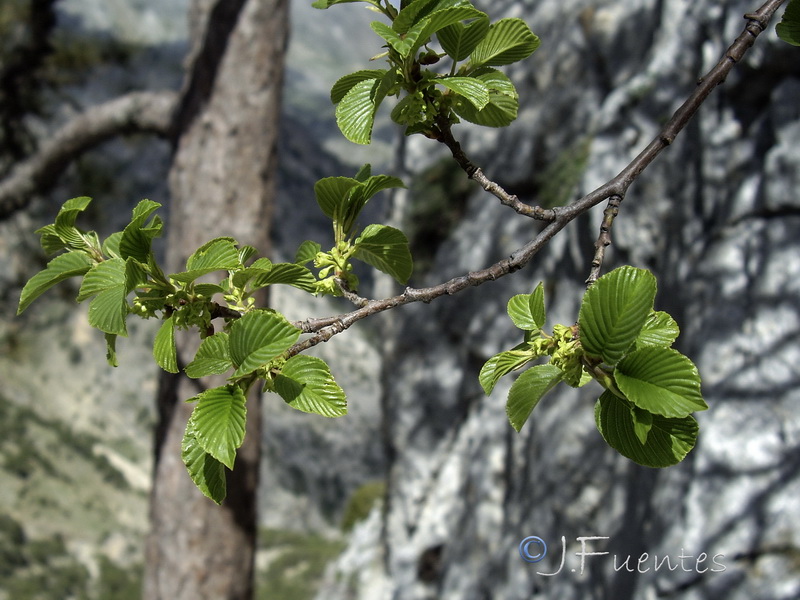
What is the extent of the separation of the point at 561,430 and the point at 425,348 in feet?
2.87

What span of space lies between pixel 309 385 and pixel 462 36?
297mm

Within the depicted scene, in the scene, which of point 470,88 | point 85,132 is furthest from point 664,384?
point 85,132

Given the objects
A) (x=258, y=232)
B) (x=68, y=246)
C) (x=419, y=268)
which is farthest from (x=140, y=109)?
(x=68, y=246)

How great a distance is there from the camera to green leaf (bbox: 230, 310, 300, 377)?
0.45 metres

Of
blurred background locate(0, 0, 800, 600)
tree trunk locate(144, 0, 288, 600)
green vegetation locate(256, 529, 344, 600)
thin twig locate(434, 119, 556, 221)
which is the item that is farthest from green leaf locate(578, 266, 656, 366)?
green vegetation locate(256, 529, 344, 600)

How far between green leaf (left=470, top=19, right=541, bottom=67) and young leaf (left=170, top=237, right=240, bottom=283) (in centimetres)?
26

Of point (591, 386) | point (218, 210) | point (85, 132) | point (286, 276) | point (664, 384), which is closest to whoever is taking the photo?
point (664, 384)

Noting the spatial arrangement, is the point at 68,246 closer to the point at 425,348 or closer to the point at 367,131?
the point at 367,131

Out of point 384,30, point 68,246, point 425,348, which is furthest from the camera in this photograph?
point 425,348

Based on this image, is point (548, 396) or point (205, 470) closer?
point (205, 470)

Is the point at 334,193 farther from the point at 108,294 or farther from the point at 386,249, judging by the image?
the point at 108,294

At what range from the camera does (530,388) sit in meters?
0.48

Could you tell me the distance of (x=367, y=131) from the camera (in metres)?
0.53

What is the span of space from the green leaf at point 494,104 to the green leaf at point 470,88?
56mm
